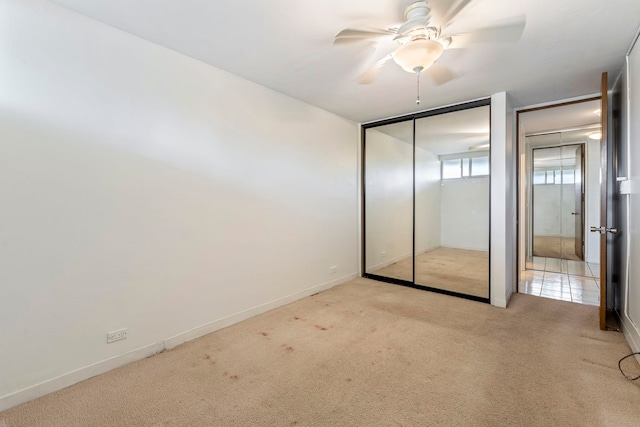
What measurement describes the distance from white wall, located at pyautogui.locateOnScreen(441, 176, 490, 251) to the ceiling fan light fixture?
225 cm

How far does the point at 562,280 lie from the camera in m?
4.45

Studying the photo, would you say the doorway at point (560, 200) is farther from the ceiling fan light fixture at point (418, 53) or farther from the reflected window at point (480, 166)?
the ceiling fan light fixture at point (418, 53)

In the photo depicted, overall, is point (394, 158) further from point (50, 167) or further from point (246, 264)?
point (50, 167)

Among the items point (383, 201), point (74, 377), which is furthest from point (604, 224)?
point (74, 377)

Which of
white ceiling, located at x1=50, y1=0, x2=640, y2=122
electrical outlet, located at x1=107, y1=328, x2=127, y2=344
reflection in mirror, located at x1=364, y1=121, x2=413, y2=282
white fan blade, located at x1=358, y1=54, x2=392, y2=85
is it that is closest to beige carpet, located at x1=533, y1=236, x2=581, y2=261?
reflection in mirror, located at x1=364, y1=121, x2=413, y2=282

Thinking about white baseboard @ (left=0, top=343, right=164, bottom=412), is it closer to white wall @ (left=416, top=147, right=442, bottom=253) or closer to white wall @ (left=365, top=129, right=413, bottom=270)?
white wall @ (left=365, top=129, right=413, bottom=270)

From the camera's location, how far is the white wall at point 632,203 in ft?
7.27

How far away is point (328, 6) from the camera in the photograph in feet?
6.05

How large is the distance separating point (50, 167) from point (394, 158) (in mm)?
4099

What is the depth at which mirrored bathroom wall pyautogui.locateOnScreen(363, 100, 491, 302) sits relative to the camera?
373 centimetres

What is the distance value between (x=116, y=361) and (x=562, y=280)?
18.8 ft

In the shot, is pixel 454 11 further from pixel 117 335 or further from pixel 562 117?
pixel 562 117

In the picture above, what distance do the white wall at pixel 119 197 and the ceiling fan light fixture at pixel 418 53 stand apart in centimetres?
170

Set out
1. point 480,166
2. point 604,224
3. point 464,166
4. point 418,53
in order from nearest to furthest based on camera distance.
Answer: point 418,53 → point 604,224 → point 480,166 → point 464,166
